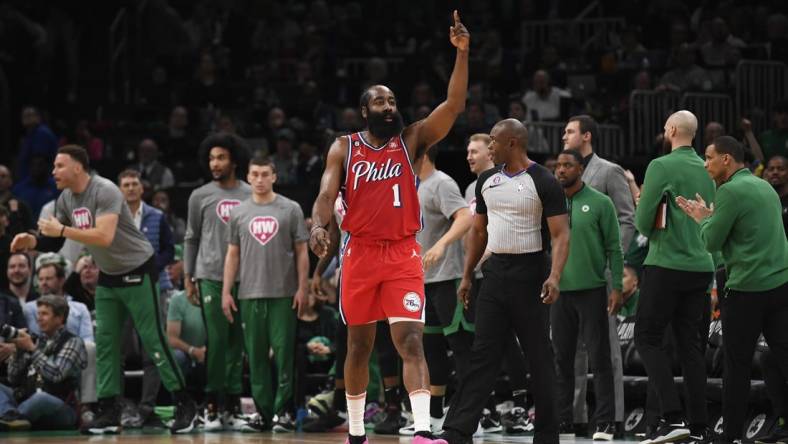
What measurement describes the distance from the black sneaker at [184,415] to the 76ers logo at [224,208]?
1436 millimetres

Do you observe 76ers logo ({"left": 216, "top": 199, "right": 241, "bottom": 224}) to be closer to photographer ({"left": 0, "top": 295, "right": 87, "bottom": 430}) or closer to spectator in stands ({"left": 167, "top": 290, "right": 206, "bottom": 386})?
spectator in stands ({"left": 167, "top": 290, "right": 206, "bottom": 386})

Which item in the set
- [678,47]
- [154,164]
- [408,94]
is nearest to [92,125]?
[154,164]

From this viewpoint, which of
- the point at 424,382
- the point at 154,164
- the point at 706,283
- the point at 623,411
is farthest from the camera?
the point at 154,164

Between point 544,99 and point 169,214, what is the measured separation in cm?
501

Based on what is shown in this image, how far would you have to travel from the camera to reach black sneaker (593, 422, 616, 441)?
903 centimetres

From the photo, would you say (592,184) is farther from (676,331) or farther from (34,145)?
(34,145)

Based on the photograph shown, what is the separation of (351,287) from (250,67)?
13947 millimetres

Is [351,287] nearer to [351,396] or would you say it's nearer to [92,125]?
[351,396]

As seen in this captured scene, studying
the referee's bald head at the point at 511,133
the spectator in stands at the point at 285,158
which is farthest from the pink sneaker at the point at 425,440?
the spectator in stands at the point at 285,158

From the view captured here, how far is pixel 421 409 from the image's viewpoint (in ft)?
24.0

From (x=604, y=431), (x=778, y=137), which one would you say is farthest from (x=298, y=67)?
(x=604, y=431)

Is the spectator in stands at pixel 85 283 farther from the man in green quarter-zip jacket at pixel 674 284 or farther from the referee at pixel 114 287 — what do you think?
the man in green quarter-zip jacket at pixel 674 284

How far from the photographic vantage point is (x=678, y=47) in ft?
56.2

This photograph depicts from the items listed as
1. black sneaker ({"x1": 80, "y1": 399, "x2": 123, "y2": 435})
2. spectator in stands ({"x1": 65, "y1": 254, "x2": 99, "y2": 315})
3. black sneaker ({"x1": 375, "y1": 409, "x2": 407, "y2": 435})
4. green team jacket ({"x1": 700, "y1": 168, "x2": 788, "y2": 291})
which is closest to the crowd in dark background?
spectator in stands ({"x1": 65, "y1": 254, "x2": 99, "y2": 315})
